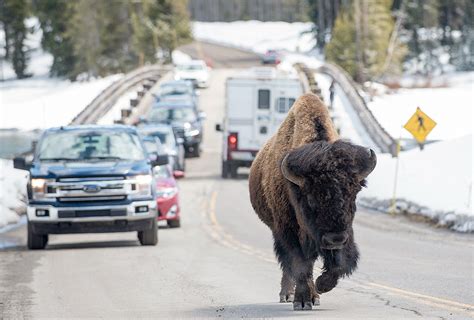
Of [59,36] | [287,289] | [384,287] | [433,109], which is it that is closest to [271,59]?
[59,36]

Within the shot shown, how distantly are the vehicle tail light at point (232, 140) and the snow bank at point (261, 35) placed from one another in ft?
343

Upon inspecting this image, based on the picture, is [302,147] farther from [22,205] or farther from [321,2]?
[321,2]

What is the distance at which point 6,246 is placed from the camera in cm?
2267

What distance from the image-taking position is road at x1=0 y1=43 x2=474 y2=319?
12922 mm

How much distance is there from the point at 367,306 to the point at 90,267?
5922mm

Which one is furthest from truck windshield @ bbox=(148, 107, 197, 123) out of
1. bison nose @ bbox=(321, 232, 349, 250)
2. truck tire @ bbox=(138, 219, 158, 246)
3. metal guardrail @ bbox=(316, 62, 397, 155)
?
bison nose @ bbox=(321, 232, 349, 250)

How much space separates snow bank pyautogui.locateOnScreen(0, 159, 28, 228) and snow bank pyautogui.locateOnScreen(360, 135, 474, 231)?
750 cm

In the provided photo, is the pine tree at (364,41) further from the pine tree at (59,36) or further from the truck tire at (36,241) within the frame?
the truck tire at (36,241)

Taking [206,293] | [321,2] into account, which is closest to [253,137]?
[206,293]

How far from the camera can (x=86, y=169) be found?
20.3m

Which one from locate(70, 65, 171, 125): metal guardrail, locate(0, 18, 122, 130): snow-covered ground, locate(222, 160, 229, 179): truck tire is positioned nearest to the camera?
locate(222, 160, 229, 179): truck tire

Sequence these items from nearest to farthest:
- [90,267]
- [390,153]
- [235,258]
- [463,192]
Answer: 1. [90,267]
2. [235,258]
3. [463,192]
4. [390,153]

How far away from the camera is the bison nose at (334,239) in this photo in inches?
458

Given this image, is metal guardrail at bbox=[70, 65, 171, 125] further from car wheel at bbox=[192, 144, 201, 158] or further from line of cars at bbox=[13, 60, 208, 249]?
line of cars at bbox=[13, 60, 208, 249]
